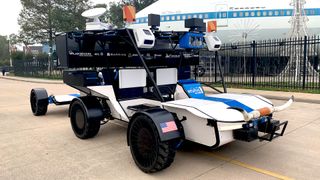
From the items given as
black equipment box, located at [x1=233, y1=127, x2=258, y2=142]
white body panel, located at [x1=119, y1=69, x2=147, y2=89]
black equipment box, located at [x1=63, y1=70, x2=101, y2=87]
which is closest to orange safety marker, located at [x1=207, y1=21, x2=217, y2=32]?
white body panel, located at [x1=119, y1=69, x2=147, y2=89]

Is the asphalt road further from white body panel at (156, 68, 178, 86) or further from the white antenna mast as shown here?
the white antenna mast

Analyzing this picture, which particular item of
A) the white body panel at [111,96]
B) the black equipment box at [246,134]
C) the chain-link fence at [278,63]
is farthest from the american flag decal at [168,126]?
the chain-link fence at [278,63]

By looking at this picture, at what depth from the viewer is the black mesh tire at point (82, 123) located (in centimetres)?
561

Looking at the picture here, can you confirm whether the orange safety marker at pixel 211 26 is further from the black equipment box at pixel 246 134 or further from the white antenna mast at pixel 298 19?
the white antenna mast at pixel 298 19

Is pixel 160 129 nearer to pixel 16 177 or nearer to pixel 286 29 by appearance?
pixel 16 177

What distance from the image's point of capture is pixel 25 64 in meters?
35.2

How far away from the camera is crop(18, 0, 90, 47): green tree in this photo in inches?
1459

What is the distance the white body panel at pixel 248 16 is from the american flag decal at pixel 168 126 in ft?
51.8

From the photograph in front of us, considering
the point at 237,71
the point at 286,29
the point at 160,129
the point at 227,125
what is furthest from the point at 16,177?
the point at 286,29

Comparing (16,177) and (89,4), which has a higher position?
(89,4)

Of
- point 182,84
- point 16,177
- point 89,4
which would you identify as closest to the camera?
point 16,177

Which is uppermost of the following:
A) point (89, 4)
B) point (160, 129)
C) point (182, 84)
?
point (89, 4)

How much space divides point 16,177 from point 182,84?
323cm

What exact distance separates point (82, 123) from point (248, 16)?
1640 centimetres
